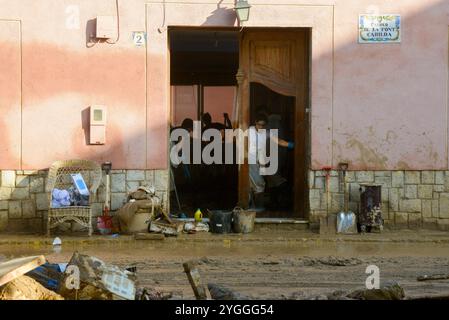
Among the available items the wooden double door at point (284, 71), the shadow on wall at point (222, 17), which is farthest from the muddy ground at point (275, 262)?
the shadow on wall at point (222, 17)

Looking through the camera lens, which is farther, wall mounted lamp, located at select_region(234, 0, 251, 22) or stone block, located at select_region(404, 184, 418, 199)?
stone block, located at select_region(404, 184, 418, 199)

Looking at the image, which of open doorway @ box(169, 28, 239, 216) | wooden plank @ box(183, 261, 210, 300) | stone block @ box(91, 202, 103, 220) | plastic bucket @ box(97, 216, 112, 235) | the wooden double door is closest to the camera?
wooden plank @ box(183, 261, 210, 300)

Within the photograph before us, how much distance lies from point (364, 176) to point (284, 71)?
2.07m

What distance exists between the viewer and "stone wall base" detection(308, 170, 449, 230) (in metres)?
12.8

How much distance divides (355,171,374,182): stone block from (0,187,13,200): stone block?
5.19 metres

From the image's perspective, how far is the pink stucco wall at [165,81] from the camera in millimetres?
12492

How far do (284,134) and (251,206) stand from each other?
127 centimetres

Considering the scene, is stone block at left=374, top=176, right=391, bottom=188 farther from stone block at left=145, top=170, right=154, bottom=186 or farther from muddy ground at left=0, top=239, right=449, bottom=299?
stone block at left=145, top=170, right=154, bottom=186

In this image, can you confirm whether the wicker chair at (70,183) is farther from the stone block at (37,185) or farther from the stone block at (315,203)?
the stone block at (315,203)

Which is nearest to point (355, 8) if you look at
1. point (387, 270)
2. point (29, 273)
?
point (387, 270)

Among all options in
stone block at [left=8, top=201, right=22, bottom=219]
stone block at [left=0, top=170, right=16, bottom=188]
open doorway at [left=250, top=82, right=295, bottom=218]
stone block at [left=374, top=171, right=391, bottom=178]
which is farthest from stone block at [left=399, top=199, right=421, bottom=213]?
stone block at [left=0, top=170, right=16, bottom=188]

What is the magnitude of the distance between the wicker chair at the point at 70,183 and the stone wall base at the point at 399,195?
326cm

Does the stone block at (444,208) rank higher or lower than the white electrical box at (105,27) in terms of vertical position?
lower
